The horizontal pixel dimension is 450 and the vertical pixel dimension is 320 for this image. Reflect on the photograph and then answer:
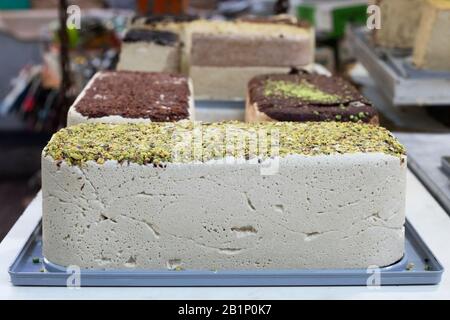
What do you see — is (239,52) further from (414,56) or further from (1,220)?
(1,220)

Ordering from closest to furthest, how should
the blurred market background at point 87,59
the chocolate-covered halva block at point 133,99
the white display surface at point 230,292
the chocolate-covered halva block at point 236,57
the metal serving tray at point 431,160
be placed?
the white display surface at point 230,292
the chocolate-covered halva block at point 133,99
the metal serving tray at point 431,160
the chocolate-covered halva block at point 236,57
the blurred market background at point 87,59

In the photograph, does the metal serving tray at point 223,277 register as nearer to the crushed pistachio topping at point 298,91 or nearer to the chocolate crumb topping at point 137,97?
the chocolate crumb topping at point 137,97

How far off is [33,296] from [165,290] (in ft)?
0.69

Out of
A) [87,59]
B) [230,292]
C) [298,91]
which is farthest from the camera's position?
[87,59]

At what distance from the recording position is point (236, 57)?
2.36 m

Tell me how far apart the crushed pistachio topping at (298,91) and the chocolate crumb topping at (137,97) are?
21 centimetres

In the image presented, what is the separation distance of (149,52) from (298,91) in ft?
2.30

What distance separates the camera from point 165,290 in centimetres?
127

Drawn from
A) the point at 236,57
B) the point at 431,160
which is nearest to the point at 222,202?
the point at 431,160

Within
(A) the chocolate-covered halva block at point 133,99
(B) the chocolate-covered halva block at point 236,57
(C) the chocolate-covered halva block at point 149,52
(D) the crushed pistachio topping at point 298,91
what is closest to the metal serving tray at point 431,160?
(D) the crushed pistachio topping at point 298,91

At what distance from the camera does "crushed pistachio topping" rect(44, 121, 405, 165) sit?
4.21 feet

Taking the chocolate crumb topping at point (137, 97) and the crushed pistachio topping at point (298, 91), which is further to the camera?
the crushed pistachio topping at point (298, 91)

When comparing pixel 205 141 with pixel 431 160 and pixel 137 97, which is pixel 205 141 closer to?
pixel 137 97

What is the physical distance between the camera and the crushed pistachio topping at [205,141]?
1282 mm
